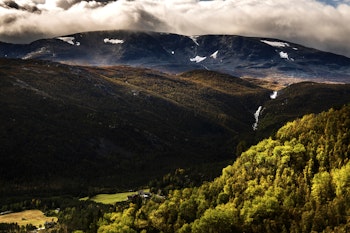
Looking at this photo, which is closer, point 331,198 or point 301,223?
point 301,223

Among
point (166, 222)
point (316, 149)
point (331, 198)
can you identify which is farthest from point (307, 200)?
point (166, 222)

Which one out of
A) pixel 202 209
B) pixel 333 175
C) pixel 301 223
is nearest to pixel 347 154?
pixel 333 175

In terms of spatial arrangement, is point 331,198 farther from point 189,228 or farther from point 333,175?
point 189,228

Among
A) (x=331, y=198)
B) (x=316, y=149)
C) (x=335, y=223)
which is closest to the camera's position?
(x=335, y=223)

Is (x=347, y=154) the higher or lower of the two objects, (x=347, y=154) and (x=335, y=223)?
the higher

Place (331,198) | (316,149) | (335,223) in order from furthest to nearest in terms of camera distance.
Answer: (316,149) < (331,198) < (335,223)

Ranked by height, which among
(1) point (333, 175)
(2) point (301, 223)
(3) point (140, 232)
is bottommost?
(3) point (140, 232)
